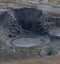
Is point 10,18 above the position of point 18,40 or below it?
above

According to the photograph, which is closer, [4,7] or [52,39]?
[52,39]

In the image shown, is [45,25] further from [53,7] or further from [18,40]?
[53,7]

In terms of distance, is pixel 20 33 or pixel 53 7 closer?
pixel 20 33

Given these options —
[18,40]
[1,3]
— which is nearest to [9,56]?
[18,40]

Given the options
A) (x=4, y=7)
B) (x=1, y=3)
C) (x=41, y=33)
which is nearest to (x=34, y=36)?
(x=41, y=33)

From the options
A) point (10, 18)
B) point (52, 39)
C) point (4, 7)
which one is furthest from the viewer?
point (4, 7)

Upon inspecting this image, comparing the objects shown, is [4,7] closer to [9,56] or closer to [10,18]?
[10,18]

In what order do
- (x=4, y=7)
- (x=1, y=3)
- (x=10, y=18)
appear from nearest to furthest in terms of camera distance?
(x=10, y=18) < (x=4, y=7) < (x=1, y=3)

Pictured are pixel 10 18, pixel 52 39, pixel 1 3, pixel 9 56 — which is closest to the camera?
pixel 9 56

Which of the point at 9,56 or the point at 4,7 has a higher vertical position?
the point at 4,7
